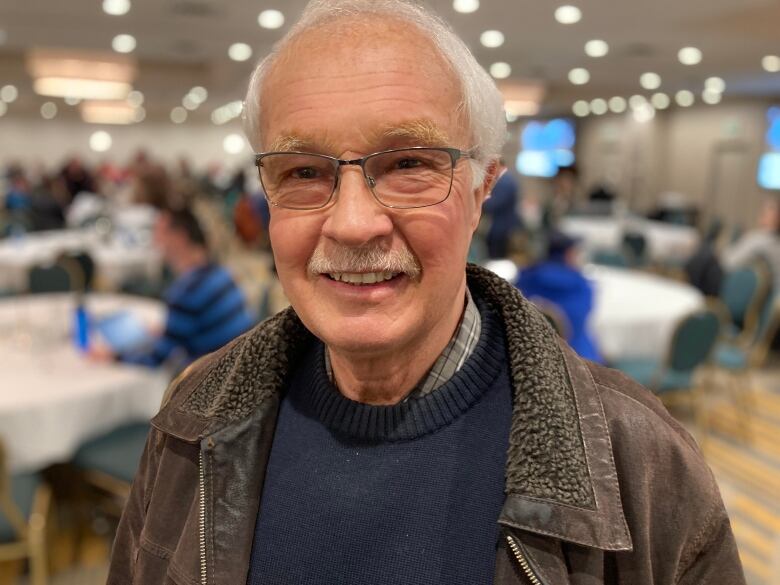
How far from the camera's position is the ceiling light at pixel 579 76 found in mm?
11289

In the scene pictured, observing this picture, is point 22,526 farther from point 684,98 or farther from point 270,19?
point 684,98

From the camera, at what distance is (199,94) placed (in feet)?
49.9

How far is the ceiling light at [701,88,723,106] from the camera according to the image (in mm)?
13259

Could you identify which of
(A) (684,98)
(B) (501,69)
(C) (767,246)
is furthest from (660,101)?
(C) (767,246)

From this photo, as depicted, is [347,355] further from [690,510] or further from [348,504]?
[690,510]

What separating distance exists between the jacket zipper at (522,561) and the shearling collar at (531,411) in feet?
0.08

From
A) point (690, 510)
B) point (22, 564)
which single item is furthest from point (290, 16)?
point (690, 510)

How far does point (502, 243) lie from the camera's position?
662 cm

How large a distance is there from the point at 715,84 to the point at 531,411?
1329cm

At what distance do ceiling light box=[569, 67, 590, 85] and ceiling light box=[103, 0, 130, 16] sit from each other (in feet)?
23.6

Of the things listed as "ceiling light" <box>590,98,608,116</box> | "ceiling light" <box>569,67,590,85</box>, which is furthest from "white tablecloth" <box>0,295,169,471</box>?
"ceiling light" <box>590,98,608,116</box>

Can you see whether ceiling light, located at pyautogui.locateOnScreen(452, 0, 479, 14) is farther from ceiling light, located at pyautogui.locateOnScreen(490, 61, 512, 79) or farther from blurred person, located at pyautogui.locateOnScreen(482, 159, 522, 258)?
ceiling light, located at pyautogui.locateOnScreen(490, 61, 512, 79)

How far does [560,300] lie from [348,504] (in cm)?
275

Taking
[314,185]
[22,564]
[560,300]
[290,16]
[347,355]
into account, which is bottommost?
[22,564]
